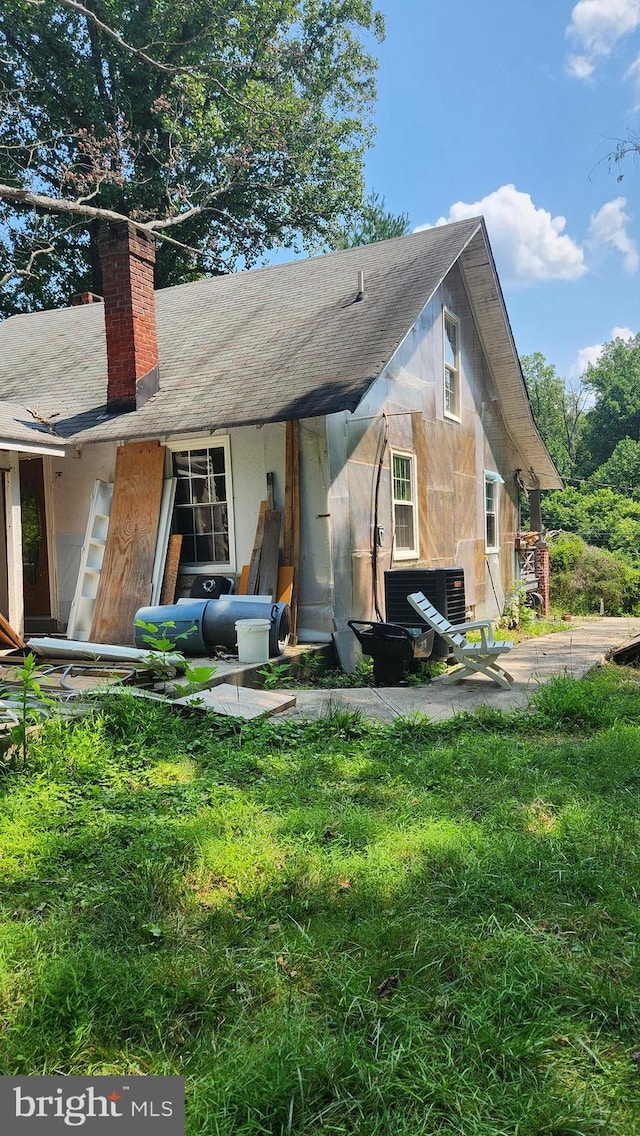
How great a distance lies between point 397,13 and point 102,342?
21.7m

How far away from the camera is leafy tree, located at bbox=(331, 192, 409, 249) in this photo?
28953 millimetres

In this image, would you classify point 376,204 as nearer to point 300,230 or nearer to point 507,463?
point 300,230

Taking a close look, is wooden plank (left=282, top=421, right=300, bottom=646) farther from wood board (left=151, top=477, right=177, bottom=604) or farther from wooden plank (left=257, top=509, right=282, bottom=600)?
wood board (left=151, top=477, right=177, bottom=604)

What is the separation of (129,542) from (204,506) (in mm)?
1114

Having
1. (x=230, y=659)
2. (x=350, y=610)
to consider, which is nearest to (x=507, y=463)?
(x=350, y=610)

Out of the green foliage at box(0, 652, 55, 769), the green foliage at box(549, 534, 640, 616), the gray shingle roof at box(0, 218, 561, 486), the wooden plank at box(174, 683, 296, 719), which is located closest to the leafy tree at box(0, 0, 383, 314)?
the gray shingle roof at box(0, 218, 561, 486)

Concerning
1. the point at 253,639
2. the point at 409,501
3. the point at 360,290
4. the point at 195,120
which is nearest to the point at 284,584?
the point at 253,639

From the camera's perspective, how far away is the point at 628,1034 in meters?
2.10

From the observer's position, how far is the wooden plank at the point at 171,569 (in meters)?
9.06

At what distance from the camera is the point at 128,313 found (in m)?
9.78

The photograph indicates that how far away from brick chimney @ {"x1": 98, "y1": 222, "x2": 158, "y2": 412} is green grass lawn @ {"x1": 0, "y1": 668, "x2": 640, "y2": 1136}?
21.9 feet

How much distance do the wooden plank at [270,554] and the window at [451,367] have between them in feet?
16.1

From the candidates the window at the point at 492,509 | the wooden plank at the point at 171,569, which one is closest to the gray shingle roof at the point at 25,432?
the wooden plank at the point at 171,569
